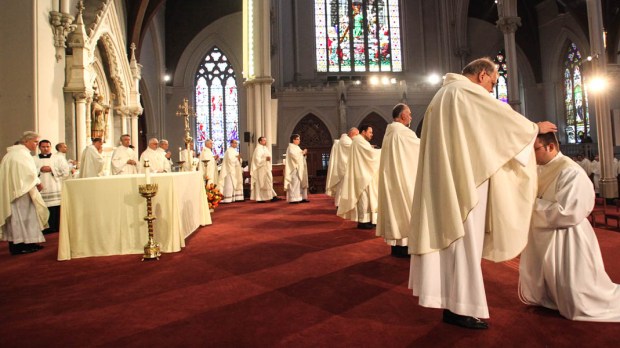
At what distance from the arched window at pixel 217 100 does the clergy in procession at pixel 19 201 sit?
1524cm

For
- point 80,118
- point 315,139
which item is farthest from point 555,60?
point 80,118

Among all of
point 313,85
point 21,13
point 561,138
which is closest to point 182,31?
point 313,85

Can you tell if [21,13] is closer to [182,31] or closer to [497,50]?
[182,31]

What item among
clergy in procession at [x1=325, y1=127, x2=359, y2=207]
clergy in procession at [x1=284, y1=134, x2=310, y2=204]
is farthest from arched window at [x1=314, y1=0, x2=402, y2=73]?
clergy in procession at [x1=325, y1=127, x2=359, y2=207]

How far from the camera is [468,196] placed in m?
2.51

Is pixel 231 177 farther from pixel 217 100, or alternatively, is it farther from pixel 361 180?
pixel 217 100

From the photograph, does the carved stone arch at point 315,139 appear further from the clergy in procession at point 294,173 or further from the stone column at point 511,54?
the clergy in procession at point 294,173

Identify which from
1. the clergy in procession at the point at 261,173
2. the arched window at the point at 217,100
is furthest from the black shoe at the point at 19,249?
the arched window at the point at 217,100

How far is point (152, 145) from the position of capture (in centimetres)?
816

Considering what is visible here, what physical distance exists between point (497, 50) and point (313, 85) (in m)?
9.74

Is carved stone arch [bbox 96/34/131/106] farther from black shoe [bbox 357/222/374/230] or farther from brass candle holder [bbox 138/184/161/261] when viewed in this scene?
black shoe [bbox 357/222/374/230]

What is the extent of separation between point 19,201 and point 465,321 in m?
5.65

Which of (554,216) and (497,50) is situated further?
(497,50)

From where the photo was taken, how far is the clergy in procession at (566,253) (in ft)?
8.70
